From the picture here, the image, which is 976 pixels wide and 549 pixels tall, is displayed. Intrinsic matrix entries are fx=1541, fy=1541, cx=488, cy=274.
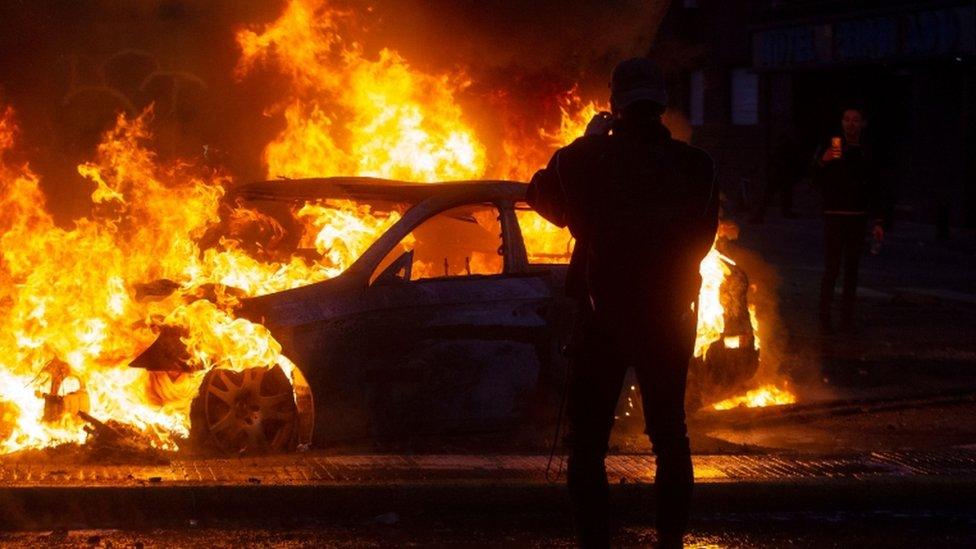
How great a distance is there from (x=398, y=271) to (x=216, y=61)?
6.39 m

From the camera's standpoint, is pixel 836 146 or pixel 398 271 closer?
pixel 398 271

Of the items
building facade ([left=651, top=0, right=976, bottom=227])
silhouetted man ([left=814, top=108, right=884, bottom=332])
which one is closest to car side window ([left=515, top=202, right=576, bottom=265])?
silhouetted man ([left=814, top=108, right=884, bottom=332])

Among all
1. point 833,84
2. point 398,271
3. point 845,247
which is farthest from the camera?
point 833,84

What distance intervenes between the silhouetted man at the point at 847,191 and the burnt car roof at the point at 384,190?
17.4ft

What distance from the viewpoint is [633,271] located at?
5.33 meters

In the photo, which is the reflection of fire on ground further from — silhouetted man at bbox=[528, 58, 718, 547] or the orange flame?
silhouetted man at bbox=[528, 58, 718, 547]

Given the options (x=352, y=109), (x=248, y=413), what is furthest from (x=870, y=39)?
(x=248, y=413)

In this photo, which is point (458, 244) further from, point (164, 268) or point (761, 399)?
point (761, 399)

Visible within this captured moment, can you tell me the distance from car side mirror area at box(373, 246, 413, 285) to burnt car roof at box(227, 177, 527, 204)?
410 mm

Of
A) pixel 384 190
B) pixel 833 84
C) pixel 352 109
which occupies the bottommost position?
pixel 384 190

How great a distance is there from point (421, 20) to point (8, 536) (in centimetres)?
795

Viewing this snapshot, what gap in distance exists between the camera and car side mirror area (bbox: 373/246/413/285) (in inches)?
314

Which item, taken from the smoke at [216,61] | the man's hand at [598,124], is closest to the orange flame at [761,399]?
the man's hand at [598,124]

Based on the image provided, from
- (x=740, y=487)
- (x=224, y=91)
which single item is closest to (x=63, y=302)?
(x=740, y=487)
